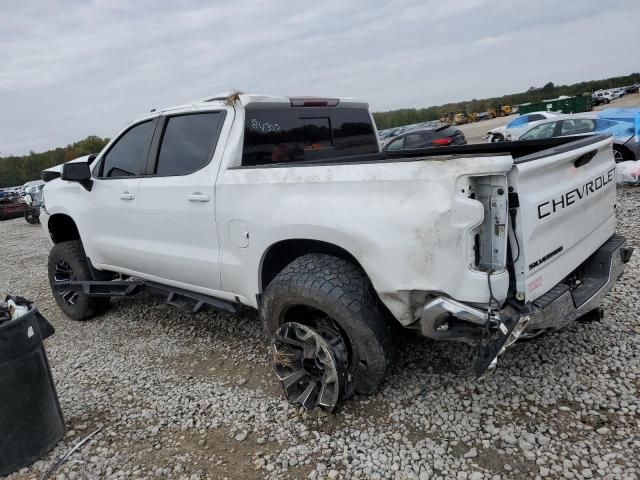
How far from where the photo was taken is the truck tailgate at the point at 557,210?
2.27m

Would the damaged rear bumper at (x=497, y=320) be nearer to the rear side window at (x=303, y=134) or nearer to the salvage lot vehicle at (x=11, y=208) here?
the rear side window at (x=303, y=134)

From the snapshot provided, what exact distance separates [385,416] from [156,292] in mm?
2428

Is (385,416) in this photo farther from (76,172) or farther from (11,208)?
(11,208)

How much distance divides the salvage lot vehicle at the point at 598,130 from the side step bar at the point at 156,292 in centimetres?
644

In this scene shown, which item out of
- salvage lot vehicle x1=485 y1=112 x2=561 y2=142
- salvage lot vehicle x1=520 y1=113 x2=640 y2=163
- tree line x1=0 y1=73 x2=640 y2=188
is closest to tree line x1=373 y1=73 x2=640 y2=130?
tree line x1=0 y1=73 x2=640 y2=188

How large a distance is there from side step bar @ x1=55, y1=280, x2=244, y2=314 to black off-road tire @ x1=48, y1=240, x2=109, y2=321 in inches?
5.1

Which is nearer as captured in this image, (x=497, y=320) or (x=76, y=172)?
(x=497, y=320)

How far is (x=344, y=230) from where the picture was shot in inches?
102

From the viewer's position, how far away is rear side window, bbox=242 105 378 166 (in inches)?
137

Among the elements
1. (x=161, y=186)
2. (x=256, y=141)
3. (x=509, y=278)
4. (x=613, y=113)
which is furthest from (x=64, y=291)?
(x=613, y=113)

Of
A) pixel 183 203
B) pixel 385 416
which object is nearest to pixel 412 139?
pixel 183 203

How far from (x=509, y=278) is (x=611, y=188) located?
5.07 feet

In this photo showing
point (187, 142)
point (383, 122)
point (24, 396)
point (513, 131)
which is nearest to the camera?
point (24, 396)

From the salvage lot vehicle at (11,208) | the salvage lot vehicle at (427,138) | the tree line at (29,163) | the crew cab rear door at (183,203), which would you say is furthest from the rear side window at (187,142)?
the tree line at (29,163)
